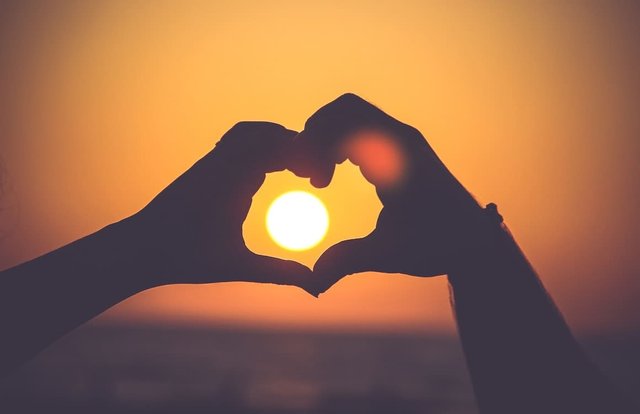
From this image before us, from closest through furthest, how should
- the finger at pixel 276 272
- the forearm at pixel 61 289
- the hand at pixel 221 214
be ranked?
the forearm at pixel 61 289
the hand at pixel 221 214
the finger at pixel 276 272

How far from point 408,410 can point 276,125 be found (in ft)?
100

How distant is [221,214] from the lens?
2.26 m

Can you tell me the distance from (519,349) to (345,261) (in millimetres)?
700

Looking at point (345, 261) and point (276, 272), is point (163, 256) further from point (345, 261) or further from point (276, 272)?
point (345, 261)

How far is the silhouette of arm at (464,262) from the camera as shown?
5.91 ft

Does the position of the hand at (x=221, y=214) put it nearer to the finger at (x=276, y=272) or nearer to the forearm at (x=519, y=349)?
the finger at (x=276, y=272)

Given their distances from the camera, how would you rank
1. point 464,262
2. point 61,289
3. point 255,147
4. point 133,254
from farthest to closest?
point 255,147
point 464,262
point 133,254
point 61,289

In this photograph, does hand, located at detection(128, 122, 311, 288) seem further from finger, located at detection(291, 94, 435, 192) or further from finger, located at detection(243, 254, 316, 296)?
finger, located at detection(291, 94, 435, 192)

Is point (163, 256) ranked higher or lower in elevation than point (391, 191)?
lower

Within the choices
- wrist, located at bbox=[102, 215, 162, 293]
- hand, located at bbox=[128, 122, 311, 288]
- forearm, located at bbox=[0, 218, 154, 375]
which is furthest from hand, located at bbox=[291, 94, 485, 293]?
forearm, located at bbox=[0, 218, 154, 375]

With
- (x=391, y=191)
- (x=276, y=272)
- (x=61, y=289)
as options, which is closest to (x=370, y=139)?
(x=391, y=191)

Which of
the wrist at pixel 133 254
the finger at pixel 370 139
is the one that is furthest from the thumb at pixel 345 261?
the wrist at pixel 133 254

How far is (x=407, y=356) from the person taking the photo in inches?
2638

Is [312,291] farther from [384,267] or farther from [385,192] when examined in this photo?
[385,192]
